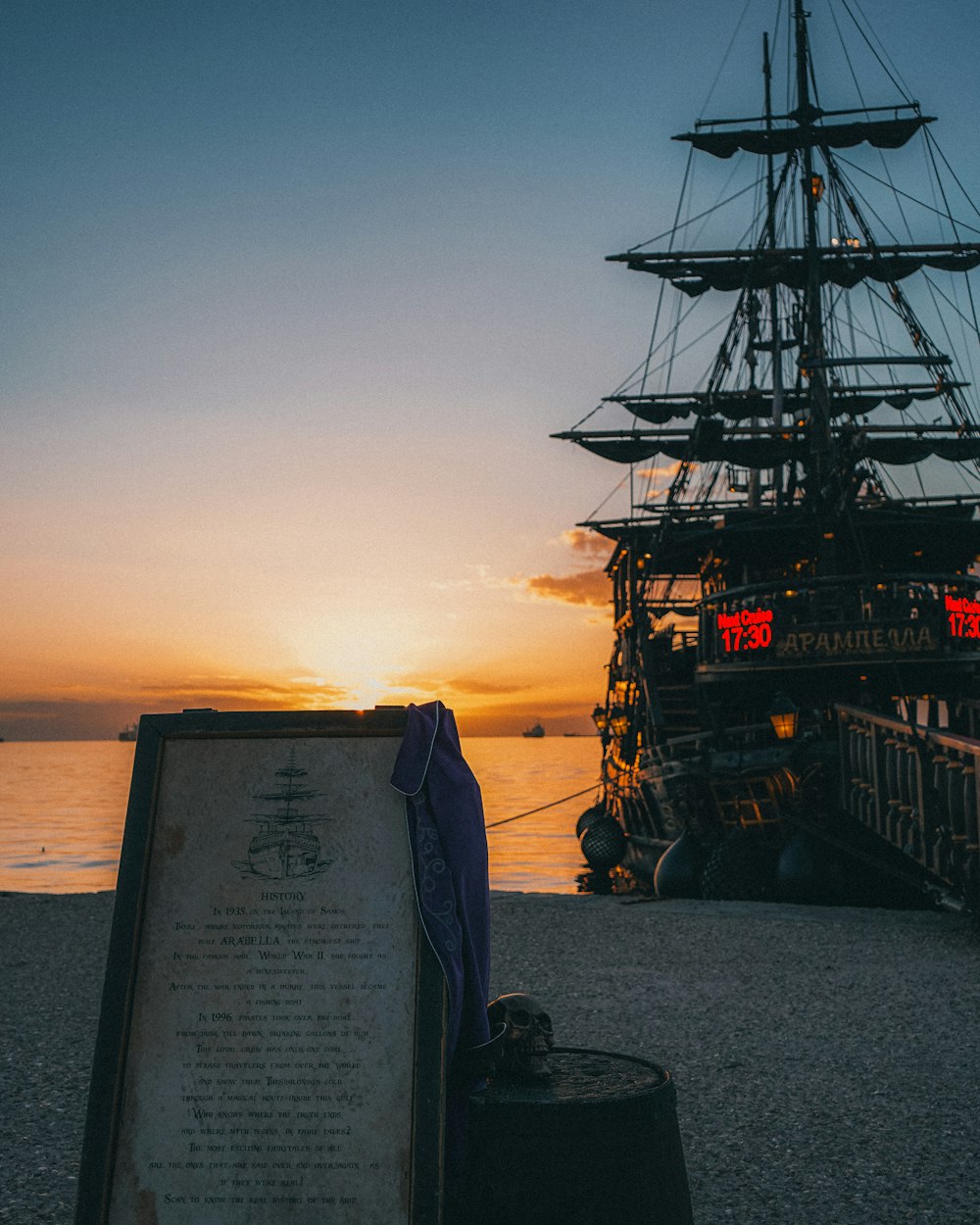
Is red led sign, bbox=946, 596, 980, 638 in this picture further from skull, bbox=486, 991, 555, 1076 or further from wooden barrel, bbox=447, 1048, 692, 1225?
wooden barrel, bbox=447, 1048, 692, 1225

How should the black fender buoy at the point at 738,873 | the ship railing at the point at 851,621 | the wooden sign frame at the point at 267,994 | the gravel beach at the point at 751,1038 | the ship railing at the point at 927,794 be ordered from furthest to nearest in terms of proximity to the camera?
the ship railing at the point at 851,621
the black fender buoy at the point at 738,873
the ship railing at the point at 927,794
the gravel beach at the point at 751,1038
the wooden sign frame at the point at 267,994

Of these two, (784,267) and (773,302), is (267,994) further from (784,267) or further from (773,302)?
(773,302)

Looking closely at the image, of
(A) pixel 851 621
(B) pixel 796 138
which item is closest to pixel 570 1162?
(A) pixel 851 621

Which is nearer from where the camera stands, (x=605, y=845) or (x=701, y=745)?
(x=701, y=745)

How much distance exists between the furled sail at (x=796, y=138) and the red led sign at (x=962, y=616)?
20.8m

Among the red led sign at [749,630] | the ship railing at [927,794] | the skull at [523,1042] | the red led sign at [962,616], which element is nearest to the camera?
the skull at [523,1042]

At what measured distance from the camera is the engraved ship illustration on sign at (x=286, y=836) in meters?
3.30

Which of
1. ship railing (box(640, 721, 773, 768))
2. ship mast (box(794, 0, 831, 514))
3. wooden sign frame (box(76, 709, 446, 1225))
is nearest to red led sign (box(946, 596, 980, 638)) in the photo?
ship railing (box(640, 721, 773, 768))

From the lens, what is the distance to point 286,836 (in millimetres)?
3340

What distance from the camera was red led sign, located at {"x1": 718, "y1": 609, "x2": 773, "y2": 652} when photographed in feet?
74.8

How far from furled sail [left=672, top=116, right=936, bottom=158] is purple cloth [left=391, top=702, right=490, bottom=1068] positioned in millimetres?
37200

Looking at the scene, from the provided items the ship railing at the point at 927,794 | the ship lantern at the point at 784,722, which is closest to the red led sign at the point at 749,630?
the ship lantern at the point at 784,722

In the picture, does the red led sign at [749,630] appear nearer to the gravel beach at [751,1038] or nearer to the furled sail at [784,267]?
the gravel beach at [751,1038]

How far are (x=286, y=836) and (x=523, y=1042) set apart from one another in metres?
1.07
